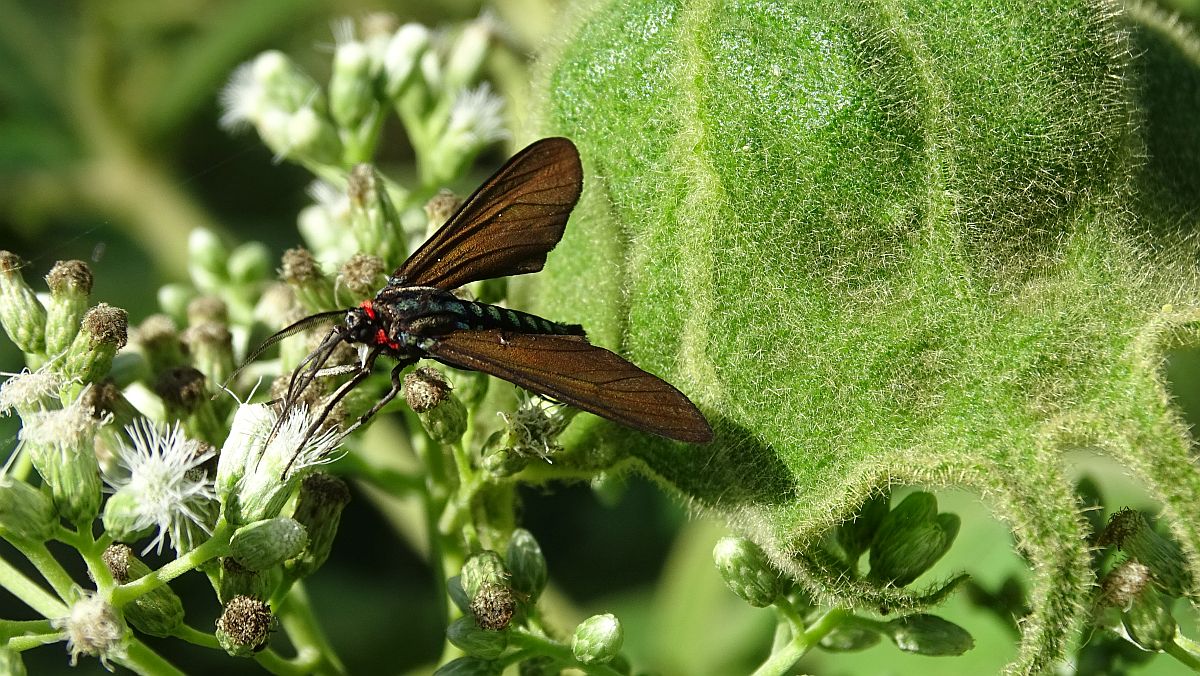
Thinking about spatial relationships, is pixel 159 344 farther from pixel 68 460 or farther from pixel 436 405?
pixel 436 405

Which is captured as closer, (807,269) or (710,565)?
(807,269)

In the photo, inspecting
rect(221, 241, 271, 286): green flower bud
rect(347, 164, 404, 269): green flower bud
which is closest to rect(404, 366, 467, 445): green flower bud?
rect(347, 164, 404, 269): green flower bud

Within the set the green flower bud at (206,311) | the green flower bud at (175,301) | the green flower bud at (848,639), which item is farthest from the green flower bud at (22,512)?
the green flower bud at (848,639)

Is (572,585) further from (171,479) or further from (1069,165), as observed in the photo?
(1069,165)

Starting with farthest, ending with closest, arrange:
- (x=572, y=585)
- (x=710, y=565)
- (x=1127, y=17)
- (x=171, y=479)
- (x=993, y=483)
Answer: (x=572, y=585) → (x=710, y=565) → (x=1127, y=17) → (x=171, y=479) → (x=993, y=483)

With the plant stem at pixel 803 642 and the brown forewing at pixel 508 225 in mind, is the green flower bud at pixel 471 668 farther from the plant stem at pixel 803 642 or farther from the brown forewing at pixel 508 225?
the brown forewing at pixel 508 225

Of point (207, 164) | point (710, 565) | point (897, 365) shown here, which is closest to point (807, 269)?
point (897, 365)
